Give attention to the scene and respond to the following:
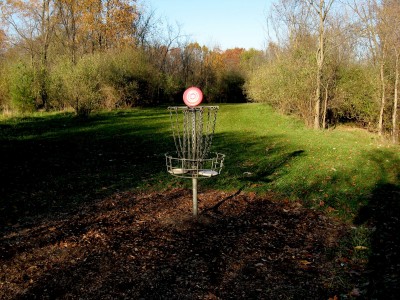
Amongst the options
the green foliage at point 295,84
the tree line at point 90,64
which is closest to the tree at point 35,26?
the tree line at point 90,64

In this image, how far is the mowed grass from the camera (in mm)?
7352

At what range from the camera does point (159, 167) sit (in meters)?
10.2

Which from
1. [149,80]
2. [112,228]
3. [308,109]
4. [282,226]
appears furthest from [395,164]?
[149,80]

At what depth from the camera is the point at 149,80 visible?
3272 cm

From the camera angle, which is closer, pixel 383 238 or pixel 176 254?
pixel 176 254

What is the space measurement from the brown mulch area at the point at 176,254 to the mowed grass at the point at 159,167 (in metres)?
1.01

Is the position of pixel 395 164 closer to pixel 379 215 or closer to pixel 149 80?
pixel 379 215

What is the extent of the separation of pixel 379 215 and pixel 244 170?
3.96 meters

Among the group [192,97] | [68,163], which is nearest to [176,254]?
[192,97]

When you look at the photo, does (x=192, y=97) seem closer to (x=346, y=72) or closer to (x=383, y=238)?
(x=383, y=238)

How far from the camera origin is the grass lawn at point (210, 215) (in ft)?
14.3

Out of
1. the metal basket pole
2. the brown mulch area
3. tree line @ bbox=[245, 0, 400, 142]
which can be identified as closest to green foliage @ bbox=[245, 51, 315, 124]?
tree line @ bbox=[245, 0, 400, 142]

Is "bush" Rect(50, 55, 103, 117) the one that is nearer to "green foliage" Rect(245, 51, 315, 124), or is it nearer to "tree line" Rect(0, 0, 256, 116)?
"tree line" Rect(0, 0, 256, 116)

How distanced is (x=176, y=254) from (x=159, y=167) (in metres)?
5.55
